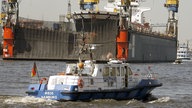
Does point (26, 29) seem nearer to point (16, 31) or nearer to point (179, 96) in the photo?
point (16, 31)

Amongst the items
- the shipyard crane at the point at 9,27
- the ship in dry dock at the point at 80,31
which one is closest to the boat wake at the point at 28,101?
the ship in dry dock at the point at 80,31

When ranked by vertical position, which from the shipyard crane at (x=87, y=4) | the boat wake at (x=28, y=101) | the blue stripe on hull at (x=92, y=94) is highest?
the shipyard crane at (x=87, y=4)

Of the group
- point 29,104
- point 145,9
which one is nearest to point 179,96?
point 29,104

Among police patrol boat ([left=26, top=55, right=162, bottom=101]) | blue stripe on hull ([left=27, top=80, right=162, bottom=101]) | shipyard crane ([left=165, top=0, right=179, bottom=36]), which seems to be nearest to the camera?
blue stripe on hull ([left=27, top=80, right=162, bottom=101])

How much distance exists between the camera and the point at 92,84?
39938 millimetres

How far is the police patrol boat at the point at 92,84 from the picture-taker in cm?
3888

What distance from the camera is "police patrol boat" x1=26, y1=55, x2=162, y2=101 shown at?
1531 inches

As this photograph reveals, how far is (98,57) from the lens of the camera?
125 metres

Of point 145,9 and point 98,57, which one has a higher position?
point 145,9

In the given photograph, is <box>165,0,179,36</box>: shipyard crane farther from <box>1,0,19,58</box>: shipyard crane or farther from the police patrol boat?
the police patrol boat

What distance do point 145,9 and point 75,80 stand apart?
140 m

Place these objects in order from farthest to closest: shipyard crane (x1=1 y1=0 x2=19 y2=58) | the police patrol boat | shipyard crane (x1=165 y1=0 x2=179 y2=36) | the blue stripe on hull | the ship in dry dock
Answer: shipyard crane (x1=165 y1=0 x2=179 y2=36) → shipyard crane (x1=1 y1=0 x2=19 y2=58) → the ship in dry dock → the police patrol boat → the blue stripe on hull

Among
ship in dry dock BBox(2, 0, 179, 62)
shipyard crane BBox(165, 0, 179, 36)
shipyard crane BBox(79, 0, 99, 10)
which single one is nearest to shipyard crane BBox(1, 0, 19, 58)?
ship in dry dock BBox(2, 0, 179, 62)

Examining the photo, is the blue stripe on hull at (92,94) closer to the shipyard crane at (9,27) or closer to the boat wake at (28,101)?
the boat wake at (28,101)
